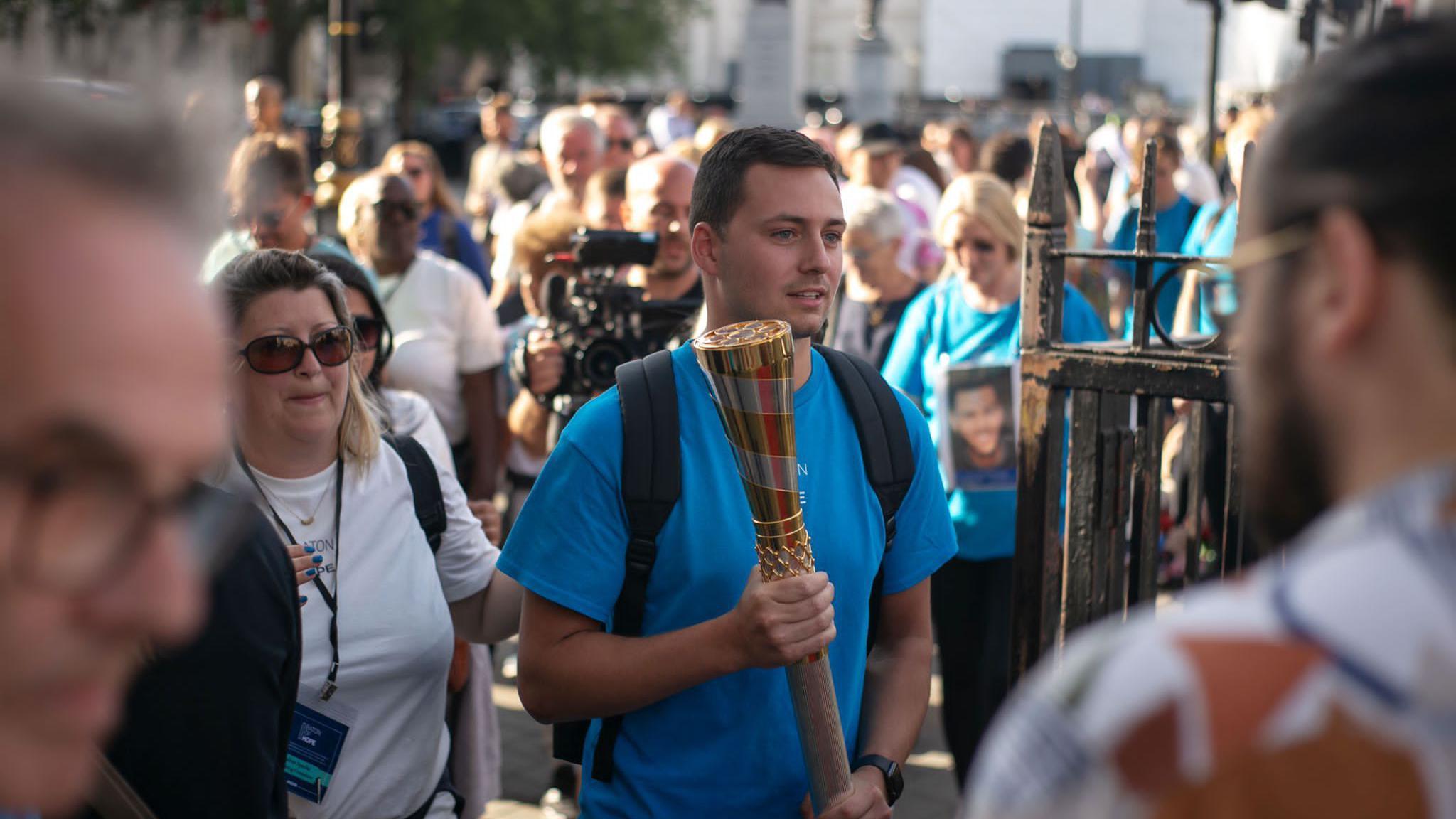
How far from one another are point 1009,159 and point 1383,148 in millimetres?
8900

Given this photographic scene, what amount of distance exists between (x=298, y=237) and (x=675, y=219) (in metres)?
1.32

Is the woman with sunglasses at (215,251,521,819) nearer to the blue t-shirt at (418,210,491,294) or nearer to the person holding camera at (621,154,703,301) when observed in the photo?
the person holding camera at (621,154,703,301)

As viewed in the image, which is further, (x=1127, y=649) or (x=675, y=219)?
(x=675, y=219)

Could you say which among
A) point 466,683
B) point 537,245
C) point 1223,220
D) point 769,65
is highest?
point 769,65

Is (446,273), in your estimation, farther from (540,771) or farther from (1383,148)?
(1383,148)

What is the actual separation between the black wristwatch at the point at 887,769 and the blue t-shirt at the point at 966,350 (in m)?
2.03

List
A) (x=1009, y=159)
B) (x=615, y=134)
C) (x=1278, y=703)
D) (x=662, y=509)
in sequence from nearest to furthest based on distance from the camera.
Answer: (x=1278, y=703)
(x=662, y=509)
(x=1009, y=159)
(x=615, y=134)

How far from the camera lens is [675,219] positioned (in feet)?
18.0

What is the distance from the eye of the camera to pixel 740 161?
9.56 feet

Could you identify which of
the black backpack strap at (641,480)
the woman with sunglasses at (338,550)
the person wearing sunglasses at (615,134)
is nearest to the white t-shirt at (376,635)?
the woman with sunglasses at (338,550)

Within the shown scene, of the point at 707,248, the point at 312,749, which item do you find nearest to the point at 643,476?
the point at 707,248

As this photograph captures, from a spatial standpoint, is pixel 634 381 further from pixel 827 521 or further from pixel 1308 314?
pixel 1308 314

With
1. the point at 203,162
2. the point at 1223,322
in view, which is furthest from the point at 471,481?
the point at 203,162

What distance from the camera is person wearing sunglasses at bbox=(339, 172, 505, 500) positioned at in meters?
5.30
